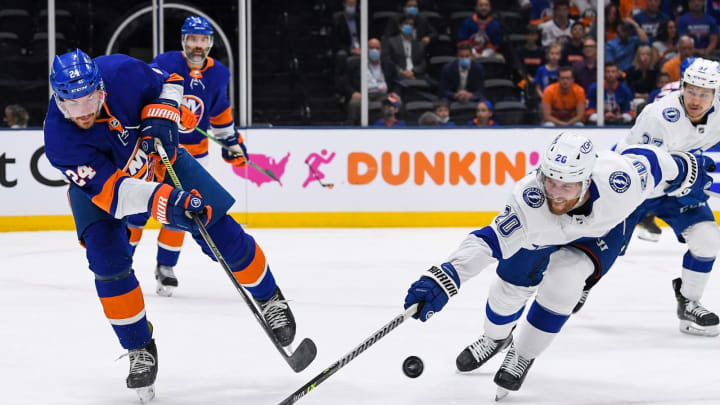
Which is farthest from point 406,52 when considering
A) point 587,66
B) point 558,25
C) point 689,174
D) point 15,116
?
point 689,174

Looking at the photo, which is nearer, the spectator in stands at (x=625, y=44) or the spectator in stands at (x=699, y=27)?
the spectator in stands at (x=625, y=44)

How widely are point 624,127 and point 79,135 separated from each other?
5.35m

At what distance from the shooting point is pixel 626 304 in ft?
14.9

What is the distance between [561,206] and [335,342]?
129 cm

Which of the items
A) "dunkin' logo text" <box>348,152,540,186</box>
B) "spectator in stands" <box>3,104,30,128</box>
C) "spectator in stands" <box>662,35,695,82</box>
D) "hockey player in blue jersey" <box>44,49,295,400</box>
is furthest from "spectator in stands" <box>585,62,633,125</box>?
"hockey player in blue jersey" <box>44,49,295,400</box>

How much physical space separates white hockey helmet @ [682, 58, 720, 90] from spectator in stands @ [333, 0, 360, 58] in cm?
393

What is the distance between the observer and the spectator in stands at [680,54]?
7.87 meters

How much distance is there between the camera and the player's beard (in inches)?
108

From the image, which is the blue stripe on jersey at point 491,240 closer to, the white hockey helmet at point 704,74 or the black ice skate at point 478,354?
the black ice skate at point 478,354

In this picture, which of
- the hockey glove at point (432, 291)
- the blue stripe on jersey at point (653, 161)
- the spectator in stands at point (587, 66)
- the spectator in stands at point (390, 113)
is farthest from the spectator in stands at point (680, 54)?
the hockey glove at point (432, 291)

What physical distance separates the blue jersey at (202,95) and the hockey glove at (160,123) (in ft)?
5.48

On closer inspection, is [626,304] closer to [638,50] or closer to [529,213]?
[529,213]

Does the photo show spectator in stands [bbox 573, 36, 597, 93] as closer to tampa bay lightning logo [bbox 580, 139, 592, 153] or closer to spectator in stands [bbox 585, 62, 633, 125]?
spectator in stands [bbox 585, 62, 633, 125]

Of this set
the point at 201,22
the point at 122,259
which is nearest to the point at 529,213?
the point at 122,259
